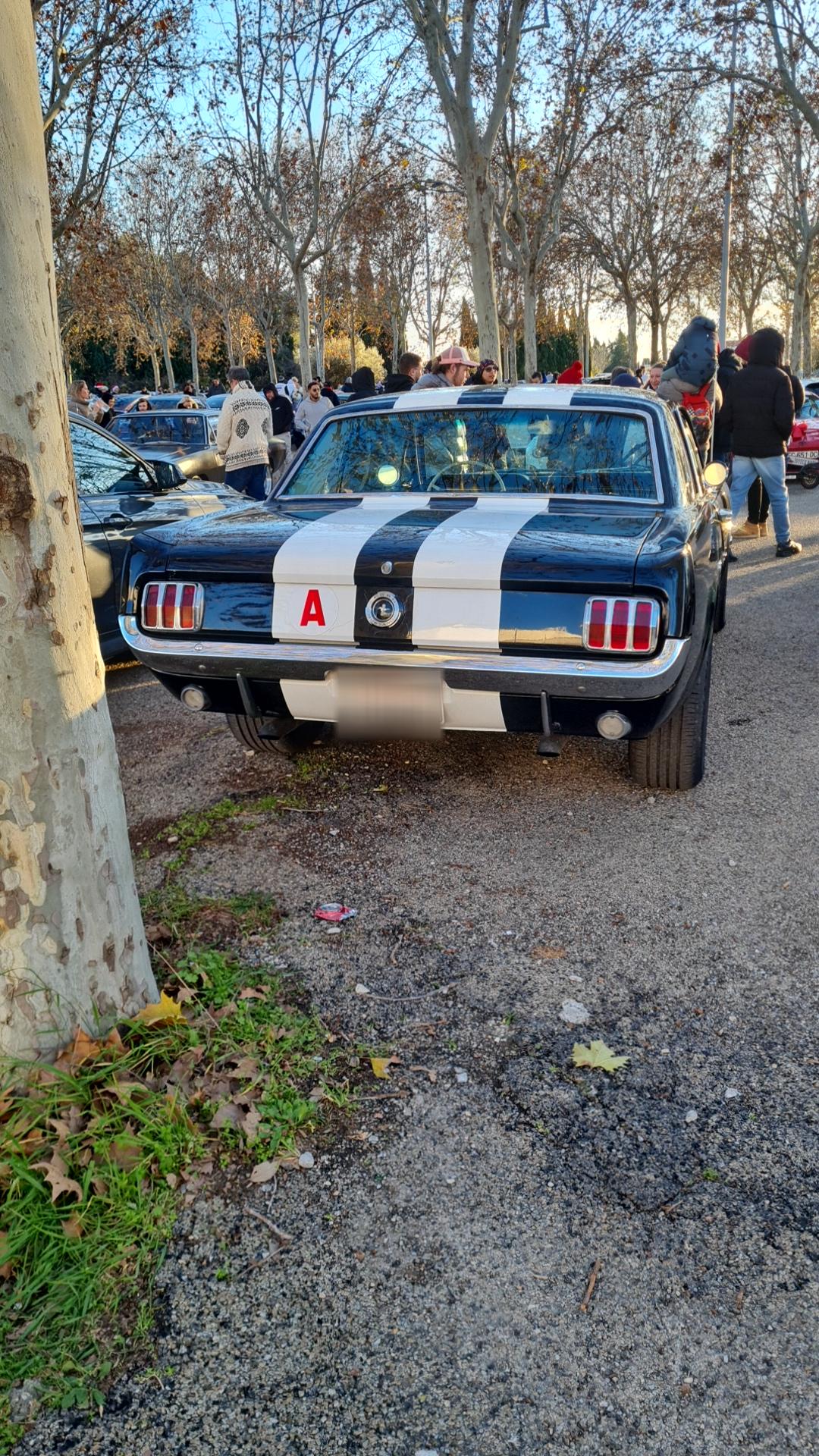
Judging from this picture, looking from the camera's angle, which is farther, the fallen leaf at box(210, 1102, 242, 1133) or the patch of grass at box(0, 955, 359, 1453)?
the fallen leaf at box(210, 1102, 242, 1133)

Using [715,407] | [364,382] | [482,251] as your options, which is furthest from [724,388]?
[482,251]

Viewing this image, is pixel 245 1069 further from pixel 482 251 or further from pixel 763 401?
pixel 482 251

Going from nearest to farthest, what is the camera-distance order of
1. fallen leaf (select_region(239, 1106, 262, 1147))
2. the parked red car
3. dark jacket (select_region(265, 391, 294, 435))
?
fallen leaf (select_region(239, 1106, 262, 1147)), dark jacket (select_region(265, 391, 294, 435)), the parked red car

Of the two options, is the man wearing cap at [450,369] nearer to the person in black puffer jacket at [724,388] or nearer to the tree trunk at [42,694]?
the person in black puffer jacket at [724,388]

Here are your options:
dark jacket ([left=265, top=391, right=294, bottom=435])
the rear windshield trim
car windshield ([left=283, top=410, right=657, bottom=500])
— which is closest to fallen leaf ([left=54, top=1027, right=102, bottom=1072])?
the rear windshield trim

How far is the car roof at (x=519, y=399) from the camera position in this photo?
4.60m

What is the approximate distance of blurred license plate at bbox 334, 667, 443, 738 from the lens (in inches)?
143

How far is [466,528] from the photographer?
3.81 m

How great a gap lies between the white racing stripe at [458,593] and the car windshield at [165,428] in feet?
37.4

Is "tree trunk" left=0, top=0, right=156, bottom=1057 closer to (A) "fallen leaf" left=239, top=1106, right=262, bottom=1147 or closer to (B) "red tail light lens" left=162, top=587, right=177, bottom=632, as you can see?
(A) "fallen leaf" left=239, top=1106, right=262, bottom=1147

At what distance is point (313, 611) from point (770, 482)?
7.33m

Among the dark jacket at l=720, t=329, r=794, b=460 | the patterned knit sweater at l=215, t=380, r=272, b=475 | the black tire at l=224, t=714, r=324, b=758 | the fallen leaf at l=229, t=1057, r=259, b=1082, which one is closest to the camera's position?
the fallen leaf at l=229, t=1057, r=259, b=1082

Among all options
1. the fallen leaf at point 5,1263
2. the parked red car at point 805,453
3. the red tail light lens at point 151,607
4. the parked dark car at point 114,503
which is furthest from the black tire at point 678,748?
the parked red car at point 805,453

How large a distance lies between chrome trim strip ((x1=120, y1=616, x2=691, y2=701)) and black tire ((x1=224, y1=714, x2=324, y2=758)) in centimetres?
66
